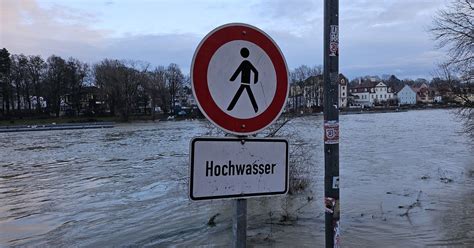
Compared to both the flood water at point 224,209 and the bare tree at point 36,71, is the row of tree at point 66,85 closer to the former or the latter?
the bare tree at point 36,71

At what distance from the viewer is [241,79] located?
296 centimetres

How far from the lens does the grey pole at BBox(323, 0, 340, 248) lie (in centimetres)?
348

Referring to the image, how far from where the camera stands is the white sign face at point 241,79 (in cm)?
286

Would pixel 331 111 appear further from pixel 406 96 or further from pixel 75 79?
pixel 406 96

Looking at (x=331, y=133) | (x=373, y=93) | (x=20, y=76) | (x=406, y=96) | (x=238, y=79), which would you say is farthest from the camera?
(x=373, y=93)

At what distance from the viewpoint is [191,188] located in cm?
275

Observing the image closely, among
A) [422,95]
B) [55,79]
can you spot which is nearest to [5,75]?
[55,79]

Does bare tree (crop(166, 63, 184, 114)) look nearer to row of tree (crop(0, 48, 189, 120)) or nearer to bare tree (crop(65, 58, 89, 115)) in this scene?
row of tree (crop(0, 48, 189, 120))

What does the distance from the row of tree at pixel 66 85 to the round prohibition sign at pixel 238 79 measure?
4071 inches

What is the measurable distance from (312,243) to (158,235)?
3869 mm

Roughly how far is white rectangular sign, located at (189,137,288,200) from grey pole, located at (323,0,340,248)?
23.4 inches

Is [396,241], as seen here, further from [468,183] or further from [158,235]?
[468,183]

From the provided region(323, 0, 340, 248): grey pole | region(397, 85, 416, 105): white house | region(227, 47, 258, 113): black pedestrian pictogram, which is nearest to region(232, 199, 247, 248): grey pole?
region(227, 47, 258, 113): black pedestrian pictogram

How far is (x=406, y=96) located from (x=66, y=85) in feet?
421
